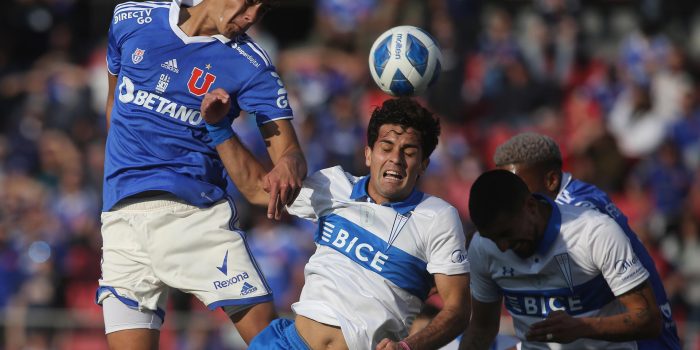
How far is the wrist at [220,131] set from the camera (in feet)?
18.2

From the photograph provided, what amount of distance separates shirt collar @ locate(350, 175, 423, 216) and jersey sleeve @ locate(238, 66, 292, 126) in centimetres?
57

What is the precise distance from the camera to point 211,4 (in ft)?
19.4

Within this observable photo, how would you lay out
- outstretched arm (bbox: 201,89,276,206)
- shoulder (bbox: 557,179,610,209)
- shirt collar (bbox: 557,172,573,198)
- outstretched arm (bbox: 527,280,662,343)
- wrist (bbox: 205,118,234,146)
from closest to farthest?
outstretched arm (bbox: 527,280,662,343)
outstretched arm (bbox: 201,89,276,206)
wrist (bbox: 205,118,234,146)
shoulder (bbox: 557,179,610,209)
shirt collar (bbox: 557,172,573,198)

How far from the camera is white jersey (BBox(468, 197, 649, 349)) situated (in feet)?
18.3

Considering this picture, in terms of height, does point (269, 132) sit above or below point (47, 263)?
above

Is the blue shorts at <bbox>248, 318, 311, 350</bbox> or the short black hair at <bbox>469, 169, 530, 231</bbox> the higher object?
the short black hair at <bbox>469, 169, 530, 231</bbox>

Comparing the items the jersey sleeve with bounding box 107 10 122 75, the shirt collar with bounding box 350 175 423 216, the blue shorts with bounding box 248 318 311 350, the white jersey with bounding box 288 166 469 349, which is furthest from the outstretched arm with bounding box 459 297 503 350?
the jersey sleeve with bounding box 107 10 122 75

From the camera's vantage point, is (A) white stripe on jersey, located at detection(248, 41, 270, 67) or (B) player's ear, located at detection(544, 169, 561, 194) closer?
(A) white stripe on jersey, located at detection(248, 41, 270, 67)

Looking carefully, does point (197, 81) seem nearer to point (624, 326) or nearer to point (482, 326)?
point (482, 326)

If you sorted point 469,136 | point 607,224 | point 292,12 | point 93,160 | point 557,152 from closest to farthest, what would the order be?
point 607,224 < point 557,152 < point 93,160 < point 469,136 < point 292,12

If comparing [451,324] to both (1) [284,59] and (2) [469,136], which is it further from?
(1) [284,59]

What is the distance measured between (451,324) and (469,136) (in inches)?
372

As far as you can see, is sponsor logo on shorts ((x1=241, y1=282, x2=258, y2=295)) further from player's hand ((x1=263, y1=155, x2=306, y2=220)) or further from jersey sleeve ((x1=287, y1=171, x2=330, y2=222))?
player's hand ((x1=263, y1=155, x2=306, y2=220))

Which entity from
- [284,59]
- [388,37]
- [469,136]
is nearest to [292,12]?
[284,59]
